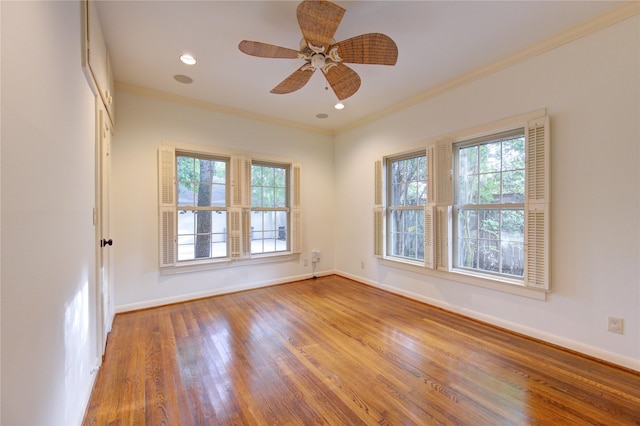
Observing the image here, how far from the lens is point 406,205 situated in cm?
400

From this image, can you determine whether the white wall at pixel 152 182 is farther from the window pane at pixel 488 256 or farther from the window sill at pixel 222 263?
the window pane at pixel 488 256

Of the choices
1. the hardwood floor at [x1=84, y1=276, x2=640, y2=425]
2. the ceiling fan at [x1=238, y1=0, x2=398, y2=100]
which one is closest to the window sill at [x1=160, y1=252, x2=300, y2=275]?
the hardwood floor at [x1=84, y1=276, x2=640, y2=425]

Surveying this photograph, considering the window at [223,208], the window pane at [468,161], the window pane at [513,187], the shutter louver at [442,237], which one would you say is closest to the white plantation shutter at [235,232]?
the window at [223,208]

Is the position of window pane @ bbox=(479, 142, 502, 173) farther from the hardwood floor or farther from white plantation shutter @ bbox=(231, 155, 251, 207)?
white plantation shutter @ bbox=(231, 155, 251, 207)

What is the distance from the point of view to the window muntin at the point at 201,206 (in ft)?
12.5

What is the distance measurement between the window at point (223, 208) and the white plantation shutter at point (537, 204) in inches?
124

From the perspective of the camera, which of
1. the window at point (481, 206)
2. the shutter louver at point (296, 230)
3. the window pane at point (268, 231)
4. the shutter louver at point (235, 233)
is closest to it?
the window at point (481, 206)

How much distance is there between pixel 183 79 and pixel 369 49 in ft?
7.69

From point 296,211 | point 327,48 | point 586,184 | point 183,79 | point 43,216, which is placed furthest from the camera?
point 296,211

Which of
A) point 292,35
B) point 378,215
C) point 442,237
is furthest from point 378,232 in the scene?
point 292,35

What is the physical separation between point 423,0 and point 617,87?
5.60 ft

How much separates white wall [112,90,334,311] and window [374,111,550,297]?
2092 millimetres

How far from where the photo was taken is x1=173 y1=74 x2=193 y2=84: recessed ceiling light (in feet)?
10.5

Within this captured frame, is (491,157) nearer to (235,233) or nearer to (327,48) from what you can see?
(327,48)
